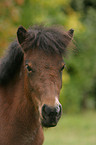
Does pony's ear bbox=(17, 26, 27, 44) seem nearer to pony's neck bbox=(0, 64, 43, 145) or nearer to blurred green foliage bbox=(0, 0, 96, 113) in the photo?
pony's neck bbox=(0, 64, 43, 145)

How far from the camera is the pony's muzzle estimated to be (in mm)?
3525

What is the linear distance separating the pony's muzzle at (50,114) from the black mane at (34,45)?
0.93 meters

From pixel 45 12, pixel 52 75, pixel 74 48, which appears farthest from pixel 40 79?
pixel 45 12

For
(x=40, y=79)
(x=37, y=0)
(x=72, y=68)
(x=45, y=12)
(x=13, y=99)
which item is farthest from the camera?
(x=72, y=68)

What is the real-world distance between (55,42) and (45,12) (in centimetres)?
1640

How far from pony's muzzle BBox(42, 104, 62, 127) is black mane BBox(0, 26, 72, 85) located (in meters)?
0.93

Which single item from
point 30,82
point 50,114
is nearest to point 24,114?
point 30,82

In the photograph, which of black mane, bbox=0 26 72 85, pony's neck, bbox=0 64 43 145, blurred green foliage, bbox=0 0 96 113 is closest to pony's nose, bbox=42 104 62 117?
pony's neck, bbox=0 64 43 145

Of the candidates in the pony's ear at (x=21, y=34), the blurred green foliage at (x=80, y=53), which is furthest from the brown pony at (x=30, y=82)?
the blurred green foliage at (x=80, y=53)

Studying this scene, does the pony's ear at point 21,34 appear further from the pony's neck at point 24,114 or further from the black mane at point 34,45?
the pony's neck at point 24,114

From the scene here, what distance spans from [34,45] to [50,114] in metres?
1.16

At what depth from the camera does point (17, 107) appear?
4355 millimetres

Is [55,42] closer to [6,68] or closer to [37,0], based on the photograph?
[6,68]

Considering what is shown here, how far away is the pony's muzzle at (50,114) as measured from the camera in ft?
11.6
